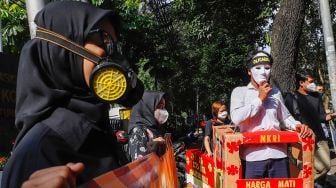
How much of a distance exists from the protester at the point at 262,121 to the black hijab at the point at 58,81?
2.67 metres

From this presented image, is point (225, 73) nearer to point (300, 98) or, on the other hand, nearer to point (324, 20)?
point (324, 20)

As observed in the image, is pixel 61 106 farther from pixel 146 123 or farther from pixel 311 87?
pixel 311 87

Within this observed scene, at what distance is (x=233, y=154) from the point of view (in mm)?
4332

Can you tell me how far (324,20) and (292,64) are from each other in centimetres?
345

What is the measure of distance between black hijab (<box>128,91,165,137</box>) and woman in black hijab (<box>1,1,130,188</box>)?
3634 mm

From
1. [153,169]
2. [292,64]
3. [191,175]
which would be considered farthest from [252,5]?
[153,169]

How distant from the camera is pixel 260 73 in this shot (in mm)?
4562

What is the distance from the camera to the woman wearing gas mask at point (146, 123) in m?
5.09

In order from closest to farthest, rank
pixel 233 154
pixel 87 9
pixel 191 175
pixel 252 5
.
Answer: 1. pixel 87 9
2. pixel 233 154
3. pixel 191 175
4. pixel 252 5

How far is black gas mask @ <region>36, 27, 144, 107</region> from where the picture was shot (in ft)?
5.53

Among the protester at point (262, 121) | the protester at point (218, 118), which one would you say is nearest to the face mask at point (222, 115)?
the protester at point (218, 118)

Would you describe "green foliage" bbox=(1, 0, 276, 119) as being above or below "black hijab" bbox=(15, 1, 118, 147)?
above

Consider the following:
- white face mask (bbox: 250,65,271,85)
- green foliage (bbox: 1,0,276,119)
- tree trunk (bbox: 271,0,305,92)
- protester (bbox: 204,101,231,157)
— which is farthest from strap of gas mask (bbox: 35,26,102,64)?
protester (bbox: 204,101,231,157)

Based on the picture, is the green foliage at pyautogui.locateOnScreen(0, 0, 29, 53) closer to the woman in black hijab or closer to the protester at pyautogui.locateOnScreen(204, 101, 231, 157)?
the protester at pyautogui.locateOnScreen(204, 101, 231, 157)
